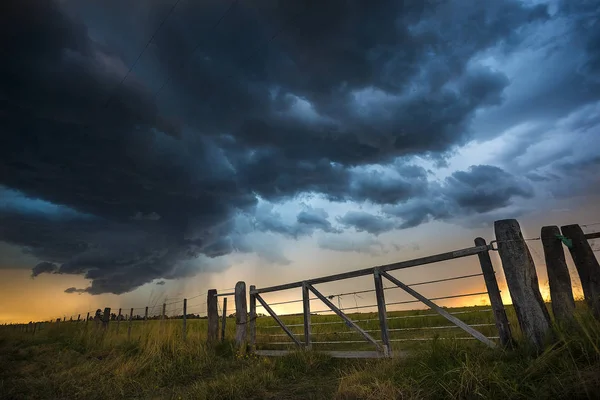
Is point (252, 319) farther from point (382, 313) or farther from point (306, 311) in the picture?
point (382, 313)

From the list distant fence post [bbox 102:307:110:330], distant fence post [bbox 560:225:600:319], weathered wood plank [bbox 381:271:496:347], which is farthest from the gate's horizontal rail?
distant fence post [bbox 102:307:110:330]

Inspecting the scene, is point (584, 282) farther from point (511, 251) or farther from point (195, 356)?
point (195, 356)

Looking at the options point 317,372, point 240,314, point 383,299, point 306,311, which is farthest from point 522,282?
point 240,314

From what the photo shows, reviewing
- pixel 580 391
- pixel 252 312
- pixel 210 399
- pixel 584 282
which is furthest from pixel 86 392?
pixel 584 282

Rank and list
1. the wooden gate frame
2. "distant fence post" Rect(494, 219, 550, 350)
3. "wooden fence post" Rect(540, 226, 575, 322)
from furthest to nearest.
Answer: the wooden gate frame, "distant fence post" Rect(494, 219, 550, 350), "wooden fence post" Rect(540, 226, 575, 322)

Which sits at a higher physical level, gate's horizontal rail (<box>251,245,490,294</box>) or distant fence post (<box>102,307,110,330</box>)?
gate's horizontal rail (<box>251,245,490,294</box>)

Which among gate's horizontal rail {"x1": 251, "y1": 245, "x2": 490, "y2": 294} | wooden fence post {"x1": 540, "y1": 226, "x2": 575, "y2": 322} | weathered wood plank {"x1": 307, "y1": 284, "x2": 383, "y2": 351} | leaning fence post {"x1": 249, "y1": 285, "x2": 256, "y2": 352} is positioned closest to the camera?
wooden fence post {"x1": 540, "y1": 226, "x2": 575, "y2": 322}

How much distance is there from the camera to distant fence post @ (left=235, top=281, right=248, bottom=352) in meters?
9.73

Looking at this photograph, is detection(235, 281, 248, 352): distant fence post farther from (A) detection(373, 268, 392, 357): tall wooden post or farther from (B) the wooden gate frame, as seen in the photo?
(A) detection(373, 268, 392, 357): tall wooden post

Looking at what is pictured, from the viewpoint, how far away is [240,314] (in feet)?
33.3

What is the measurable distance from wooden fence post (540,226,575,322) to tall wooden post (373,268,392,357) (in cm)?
297

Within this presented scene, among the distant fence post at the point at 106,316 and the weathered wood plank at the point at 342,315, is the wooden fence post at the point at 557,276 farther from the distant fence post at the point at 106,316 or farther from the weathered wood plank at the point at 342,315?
the distant fence post at the point at 106,316

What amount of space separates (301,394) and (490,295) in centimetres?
345

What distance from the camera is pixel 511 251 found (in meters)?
5.06
